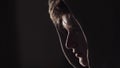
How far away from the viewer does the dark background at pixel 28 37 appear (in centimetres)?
273

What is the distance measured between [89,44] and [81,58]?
0.54 feet

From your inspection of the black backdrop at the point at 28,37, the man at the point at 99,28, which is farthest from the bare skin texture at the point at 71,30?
the black backdrop at the point at 28,37

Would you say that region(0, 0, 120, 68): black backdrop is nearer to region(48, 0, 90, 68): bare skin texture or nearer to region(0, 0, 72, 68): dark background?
region(0, 0, 72, 68): dark background

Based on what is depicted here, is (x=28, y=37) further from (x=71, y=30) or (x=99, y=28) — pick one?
(x=99, y=28)

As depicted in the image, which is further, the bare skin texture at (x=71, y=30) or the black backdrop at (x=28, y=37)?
the black backdrop at (x=28, y=37)

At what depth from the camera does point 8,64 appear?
278 cm

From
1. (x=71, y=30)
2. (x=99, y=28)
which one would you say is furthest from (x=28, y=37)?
(x=99, y=28)

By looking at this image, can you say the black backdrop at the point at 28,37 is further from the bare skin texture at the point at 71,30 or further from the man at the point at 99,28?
the man at the point at 99,28

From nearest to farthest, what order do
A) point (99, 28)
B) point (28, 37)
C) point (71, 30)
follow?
point (99, 28) < point (71, 30) < point (28, 37)

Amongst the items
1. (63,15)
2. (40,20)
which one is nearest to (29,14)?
(40,20)

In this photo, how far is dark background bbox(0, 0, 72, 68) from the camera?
2729 mm

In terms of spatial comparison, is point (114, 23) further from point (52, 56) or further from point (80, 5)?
point (52, 56)

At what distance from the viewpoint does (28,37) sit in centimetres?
279

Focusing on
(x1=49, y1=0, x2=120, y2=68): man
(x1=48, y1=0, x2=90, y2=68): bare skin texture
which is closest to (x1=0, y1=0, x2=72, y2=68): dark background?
(x1=48, y1=0, x2=90, y2=68): bare skin texture
